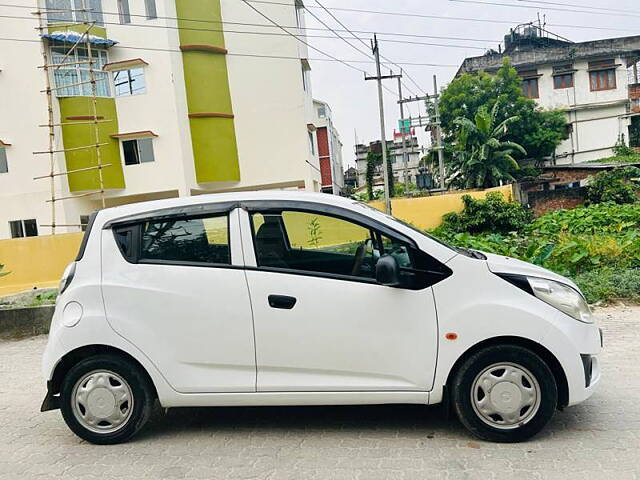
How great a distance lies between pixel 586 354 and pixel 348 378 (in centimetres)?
160

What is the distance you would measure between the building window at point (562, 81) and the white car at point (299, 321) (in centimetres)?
3888

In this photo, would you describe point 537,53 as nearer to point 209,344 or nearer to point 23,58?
point 23,58

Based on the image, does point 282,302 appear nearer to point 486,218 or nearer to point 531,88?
point 486,218

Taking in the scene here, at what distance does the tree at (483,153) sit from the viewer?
26.0 m

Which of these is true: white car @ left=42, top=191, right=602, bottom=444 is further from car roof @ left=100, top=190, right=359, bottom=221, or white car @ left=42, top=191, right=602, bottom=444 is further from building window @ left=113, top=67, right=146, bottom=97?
building window @ left=113, top=67, right=146, bottom=97

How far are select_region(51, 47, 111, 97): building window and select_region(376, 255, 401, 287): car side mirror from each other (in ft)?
A: 65.6

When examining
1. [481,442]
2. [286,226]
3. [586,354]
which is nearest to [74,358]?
[286,226]

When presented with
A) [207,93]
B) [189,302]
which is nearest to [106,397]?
[189,302]

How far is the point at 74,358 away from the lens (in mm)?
3828

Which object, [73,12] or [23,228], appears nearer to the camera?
[23,228]

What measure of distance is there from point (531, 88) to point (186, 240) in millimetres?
39196

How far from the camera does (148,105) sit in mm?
21297

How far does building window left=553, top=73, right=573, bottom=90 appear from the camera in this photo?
37.5 metres

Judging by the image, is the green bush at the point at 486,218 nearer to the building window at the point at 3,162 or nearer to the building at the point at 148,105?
the building at the point at 148,105
